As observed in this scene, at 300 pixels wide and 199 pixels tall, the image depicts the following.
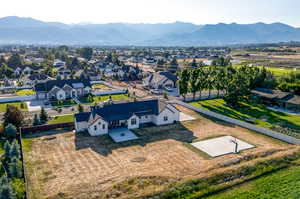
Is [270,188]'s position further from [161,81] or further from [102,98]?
[161,81]

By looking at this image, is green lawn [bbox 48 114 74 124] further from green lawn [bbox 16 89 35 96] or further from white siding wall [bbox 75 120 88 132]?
green lawn [bbox 16 89 35 96]

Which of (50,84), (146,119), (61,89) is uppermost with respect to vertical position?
(50,84)

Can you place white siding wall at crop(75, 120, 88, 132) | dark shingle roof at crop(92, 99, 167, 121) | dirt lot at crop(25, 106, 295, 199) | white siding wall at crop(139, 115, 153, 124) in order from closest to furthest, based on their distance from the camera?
1. dirt lot at crop(25, 106, 295, 199)
2. white siding wall at crop(75, 120, 88, 132)
3. dark shingle roof at crop(92, 99, 167, 121)
4. white siding wall at crop(139, 115, 153, 124)

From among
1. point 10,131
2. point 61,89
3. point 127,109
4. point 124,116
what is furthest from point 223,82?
point 10,131

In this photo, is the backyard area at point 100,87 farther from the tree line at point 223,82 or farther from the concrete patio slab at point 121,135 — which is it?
the concrete patio slab at point 121,135

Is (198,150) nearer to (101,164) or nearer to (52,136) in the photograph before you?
(101,164)

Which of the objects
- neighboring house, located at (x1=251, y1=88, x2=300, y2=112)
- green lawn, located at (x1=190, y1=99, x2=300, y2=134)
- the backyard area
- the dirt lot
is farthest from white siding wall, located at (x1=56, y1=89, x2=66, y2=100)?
neighboring house, located at (x1=251, y1=88, x2=300, y2=112)

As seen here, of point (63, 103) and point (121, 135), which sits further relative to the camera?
point (63, 103)
